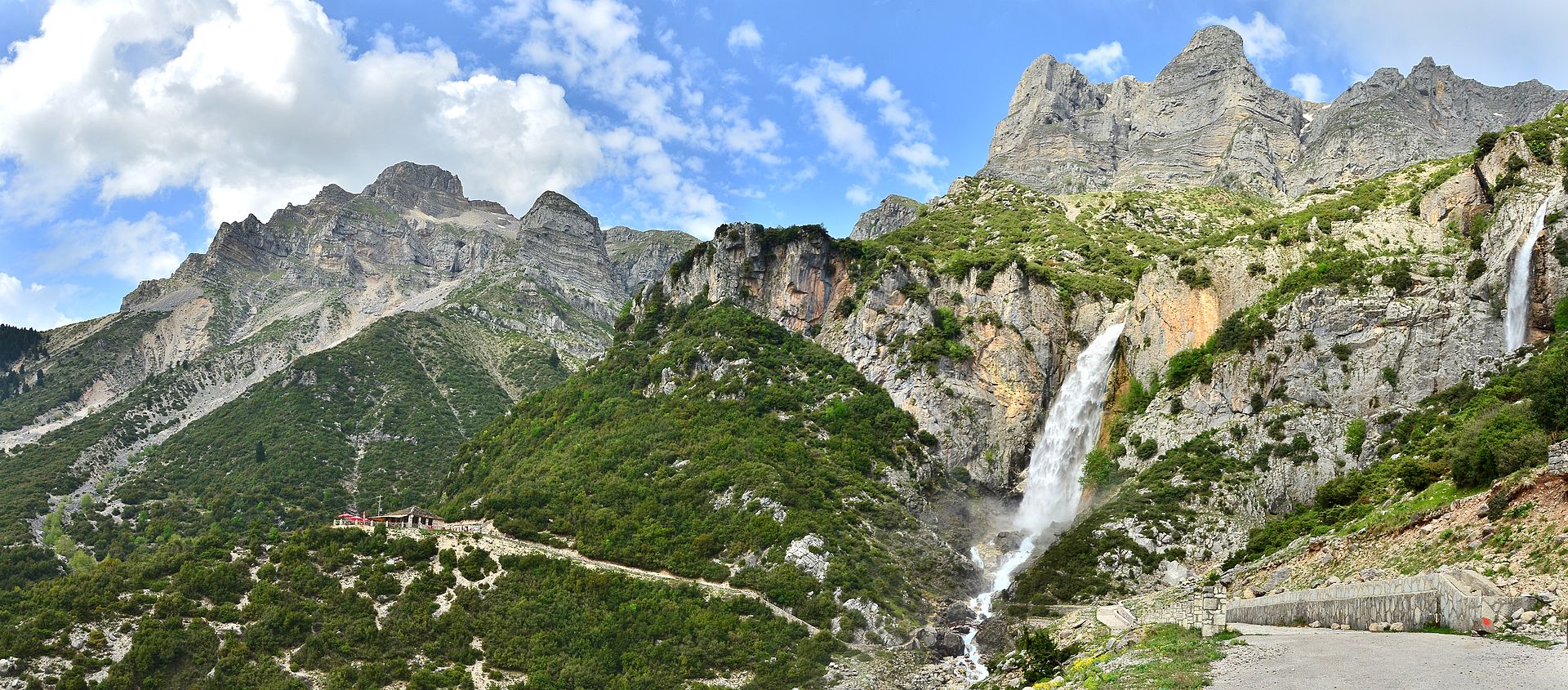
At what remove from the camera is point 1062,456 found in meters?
77.4

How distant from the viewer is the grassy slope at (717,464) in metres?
65.0

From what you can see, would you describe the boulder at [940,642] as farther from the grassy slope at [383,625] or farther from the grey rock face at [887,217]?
the grey rock face at [887,217]

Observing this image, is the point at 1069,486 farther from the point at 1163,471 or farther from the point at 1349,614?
the point at 1349,614

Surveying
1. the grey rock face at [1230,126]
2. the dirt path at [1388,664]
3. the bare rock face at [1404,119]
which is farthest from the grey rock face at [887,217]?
the dirt path at [1388,664]

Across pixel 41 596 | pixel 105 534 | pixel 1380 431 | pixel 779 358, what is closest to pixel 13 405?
pixel 105 534

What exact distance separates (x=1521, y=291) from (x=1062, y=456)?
109 feet

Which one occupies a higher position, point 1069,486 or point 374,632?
point 1069,486

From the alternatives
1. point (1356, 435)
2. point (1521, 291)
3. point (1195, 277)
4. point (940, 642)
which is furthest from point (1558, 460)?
point (1195, 277)

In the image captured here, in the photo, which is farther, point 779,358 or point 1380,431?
point 779,358

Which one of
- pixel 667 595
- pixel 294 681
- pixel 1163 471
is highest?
pixel 1163 471

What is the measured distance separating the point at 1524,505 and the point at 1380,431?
33.0 m

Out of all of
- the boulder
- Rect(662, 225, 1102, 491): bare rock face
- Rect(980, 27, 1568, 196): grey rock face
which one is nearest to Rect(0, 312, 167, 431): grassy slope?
Rect(662, 225, 1102, 491): bare rock face

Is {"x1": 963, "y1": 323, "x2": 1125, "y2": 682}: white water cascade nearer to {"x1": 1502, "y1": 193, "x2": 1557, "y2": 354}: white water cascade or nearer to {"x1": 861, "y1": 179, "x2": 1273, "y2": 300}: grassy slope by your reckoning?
{"x1": 861, "y1": 179, "x2": 1273, "y2": 300}: grassy slope

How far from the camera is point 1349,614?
24.9 meters
